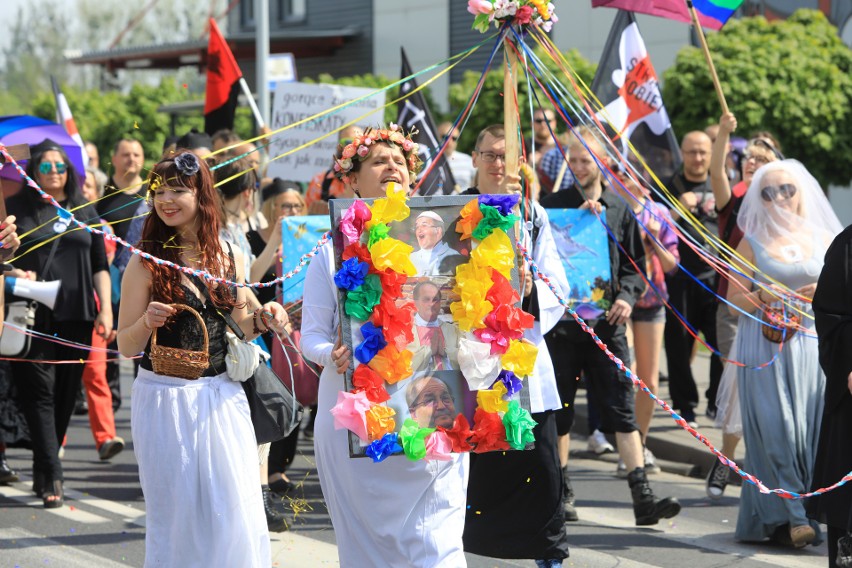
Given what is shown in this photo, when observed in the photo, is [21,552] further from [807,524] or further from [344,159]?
[807,524]

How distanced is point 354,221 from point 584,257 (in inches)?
126

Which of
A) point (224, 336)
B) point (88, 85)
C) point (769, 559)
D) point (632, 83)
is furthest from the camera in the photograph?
point (88, 85)

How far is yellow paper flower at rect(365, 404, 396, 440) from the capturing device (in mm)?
4461

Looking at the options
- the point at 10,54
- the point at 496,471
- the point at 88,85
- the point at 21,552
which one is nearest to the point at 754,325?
the point at 496,471

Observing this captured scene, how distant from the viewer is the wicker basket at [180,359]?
480 centimetres

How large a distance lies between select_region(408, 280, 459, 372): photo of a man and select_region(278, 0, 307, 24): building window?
90.4ft

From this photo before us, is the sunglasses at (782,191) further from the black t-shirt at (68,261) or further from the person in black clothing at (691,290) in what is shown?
the black t-shirt at (68,261)

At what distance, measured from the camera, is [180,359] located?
4793 millimetres

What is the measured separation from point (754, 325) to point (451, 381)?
121 inches

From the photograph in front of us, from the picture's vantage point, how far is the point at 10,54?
81.8 m

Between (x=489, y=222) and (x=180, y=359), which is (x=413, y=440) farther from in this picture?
(x=180, y=359)

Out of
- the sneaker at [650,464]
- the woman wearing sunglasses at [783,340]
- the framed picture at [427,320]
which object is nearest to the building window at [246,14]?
the sneaker at [650,464]

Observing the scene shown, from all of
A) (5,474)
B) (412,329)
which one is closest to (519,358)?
(412,329)

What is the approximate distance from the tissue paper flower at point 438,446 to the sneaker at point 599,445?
5127 millimetres
